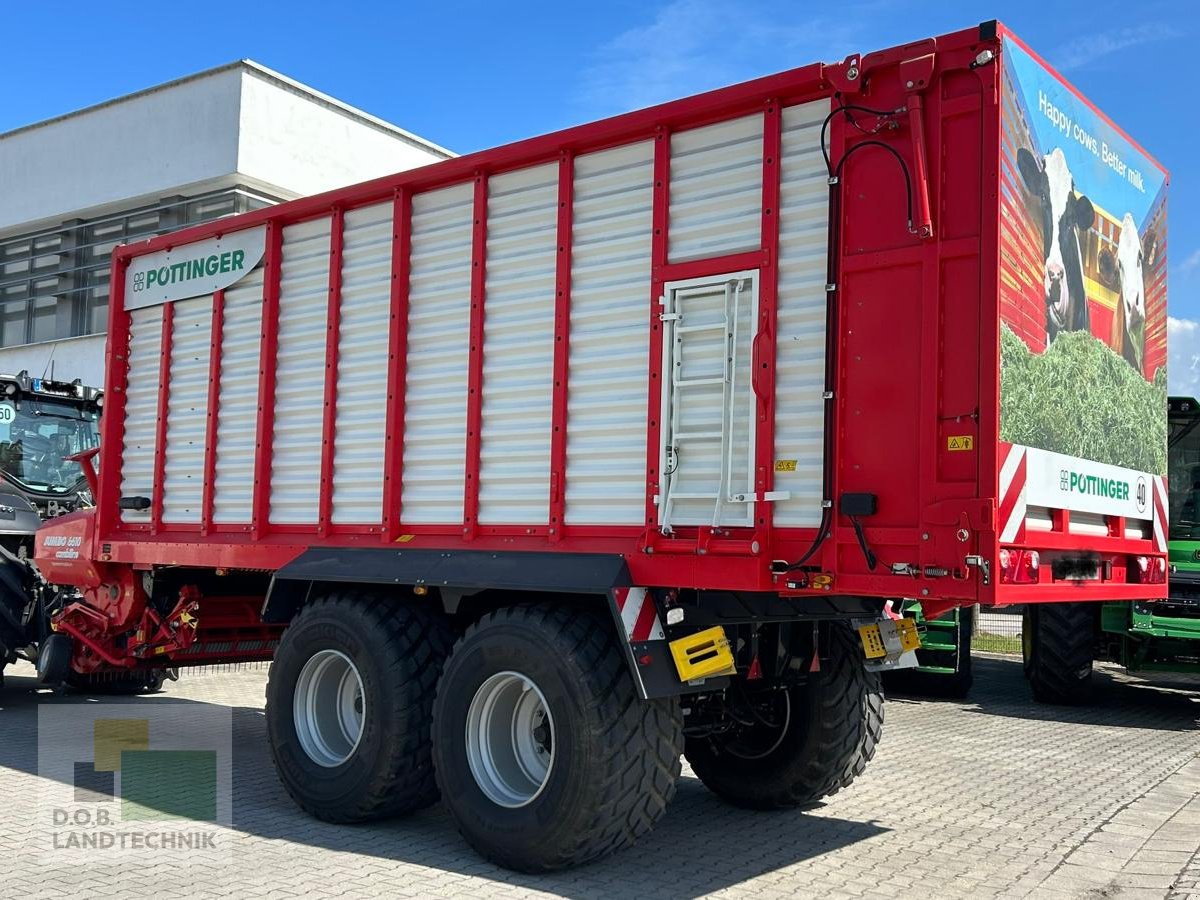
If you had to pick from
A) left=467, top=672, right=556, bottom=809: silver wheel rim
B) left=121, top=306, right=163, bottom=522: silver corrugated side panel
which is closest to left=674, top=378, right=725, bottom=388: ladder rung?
left=467, top=672, right=556, bottom=809: silver wheel rim

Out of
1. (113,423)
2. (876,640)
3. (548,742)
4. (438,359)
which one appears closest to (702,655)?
(548,742)

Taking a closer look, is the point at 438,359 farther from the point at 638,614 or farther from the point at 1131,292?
the point at 1131,292

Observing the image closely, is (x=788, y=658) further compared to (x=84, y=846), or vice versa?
(x=788, y=658)

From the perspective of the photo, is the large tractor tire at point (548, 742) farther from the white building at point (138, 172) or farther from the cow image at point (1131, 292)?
the white building at point (138, 172)

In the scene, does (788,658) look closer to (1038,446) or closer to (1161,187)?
(1038,446)

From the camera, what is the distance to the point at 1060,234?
521cm

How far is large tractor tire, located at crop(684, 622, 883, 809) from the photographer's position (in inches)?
248

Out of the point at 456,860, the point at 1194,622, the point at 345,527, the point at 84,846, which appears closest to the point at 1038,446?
the point at 456,860

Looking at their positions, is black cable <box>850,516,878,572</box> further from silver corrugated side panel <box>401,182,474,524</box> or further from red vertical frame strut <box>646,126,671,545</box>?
silver corrugated side panel <box>401,182,474,524</box>

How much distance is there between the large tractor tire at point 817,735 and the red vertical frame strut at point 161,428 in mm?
4201

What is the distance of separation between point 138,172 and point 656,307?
1869cm

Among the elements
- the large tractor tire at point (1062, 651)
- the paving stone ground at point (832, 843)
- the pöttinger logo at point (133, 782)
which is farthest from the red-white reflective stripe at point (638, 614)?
the large tractor tire at point (1062, 651)

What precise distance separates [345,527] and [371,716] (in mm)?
1150

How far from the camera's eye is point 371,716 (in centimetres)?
588
